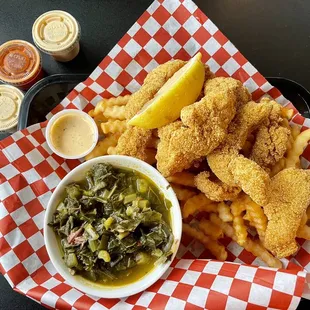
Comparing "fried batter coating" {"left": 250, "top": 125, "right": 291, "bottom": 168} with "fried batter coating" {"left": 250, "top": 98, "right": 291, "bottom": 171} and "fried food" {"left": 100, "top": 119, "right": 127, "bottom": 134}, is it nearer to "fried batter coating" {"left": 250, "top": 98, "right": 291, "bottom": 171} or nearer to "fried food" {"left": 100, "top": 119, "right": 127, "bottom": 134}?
"fried batter coating" {"left": 250, "top": 98, "right": 291, "bottom": 171}

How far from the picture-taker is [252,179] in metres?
2.23

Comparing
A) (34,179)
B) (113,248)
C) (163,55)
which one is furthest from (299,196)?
(34,179)

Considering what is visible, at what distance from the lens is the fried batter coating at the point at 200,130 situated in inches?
89.6

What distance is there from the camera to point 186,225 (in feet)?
8.41

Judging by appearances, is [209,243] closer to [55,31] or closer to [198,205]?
[198,205]

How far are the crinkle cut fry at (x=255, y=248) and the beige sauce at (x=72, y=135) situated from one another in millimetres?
792

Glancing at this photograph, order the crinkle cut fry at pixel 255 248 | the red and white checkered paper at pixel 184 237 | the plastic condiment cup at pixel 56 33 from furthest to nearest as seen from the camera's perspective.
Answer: the plastic condiment cup at pixel 56 33
the crinkle cut fry at pixel 255 248
the red and white checkered paper at pixel 184 237

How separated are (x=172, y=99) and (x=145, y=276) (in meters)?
0.83

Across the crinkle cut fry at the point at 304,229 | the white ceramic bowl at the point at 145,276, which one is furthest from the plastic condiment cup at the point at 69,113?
the crinkle cut fry at the point at 304,229

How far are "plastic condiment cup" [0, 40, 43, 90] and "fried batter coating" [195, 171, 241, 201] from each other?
1.17 meters

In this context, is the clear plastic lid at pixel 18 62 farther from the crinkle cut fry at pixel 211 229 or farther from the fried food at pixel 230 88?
the crinkle cut fry at pixel 211 229

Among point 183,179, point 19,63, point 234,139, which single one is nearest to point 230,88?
point 234,139

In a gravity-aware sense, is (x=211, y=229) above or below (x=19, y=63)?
below

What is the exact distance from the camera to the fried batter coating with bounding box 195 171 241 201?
7.89 ft
